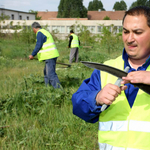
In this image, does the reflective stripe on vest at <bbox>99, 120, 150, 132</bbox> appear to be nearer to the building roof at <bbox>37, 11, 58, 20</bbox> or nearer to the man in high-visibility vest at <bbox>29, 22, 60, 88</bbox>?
the man in high-visibility vest at <bbox>29, 22, 60, 88</bbox>

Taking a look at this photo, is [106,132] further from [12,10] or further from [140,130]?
[12,10]

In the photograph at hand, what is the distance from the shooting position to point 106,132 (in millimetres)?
1301

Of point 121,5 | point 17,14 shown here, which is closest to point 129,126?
point 17,14

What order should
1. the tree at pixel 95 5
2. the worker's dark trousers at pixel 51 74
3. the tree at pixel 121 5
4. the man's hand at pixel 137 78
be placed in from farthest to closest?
the tree at pixel 121 5, the tree at pixel 95 5, the worker's dark trousers at pixel 51 74, the man's hand at pixel 137 78

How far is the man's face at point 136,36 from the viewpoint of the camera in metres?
1.27

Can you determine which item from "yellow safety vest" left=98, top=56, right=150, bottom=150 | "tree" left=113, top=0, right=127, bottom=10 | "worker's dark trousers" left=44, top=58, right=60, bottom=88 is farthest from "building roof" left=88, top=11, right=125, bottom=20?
"yellow safety vest" left=98, top=56, right=150, bottom=150

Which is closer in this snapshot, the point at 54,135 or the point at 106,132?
the point at 106,132

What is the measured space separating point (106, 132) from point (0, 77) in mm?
5959

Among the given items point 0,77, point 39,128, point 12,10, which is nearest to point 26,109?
point 39,128

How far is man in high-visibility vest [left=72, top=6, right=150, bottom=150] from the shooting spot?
122 centimetres

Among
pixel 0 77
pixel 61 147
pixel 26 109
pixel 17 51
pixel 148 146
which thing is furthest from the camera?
pixel 17 51

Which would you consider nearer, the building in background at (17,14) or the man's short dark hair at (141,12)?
the man's short dark hair at (141,12)

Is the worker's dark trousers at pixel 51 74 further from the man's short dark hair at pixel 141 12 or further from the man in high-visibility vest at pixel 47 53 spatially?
the man's short dark hair at pixel 141 12

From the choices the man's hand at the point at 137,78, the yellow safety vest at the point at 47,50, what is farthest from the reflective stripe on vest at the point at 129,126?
the yellow safety vest at the point at 47,50
